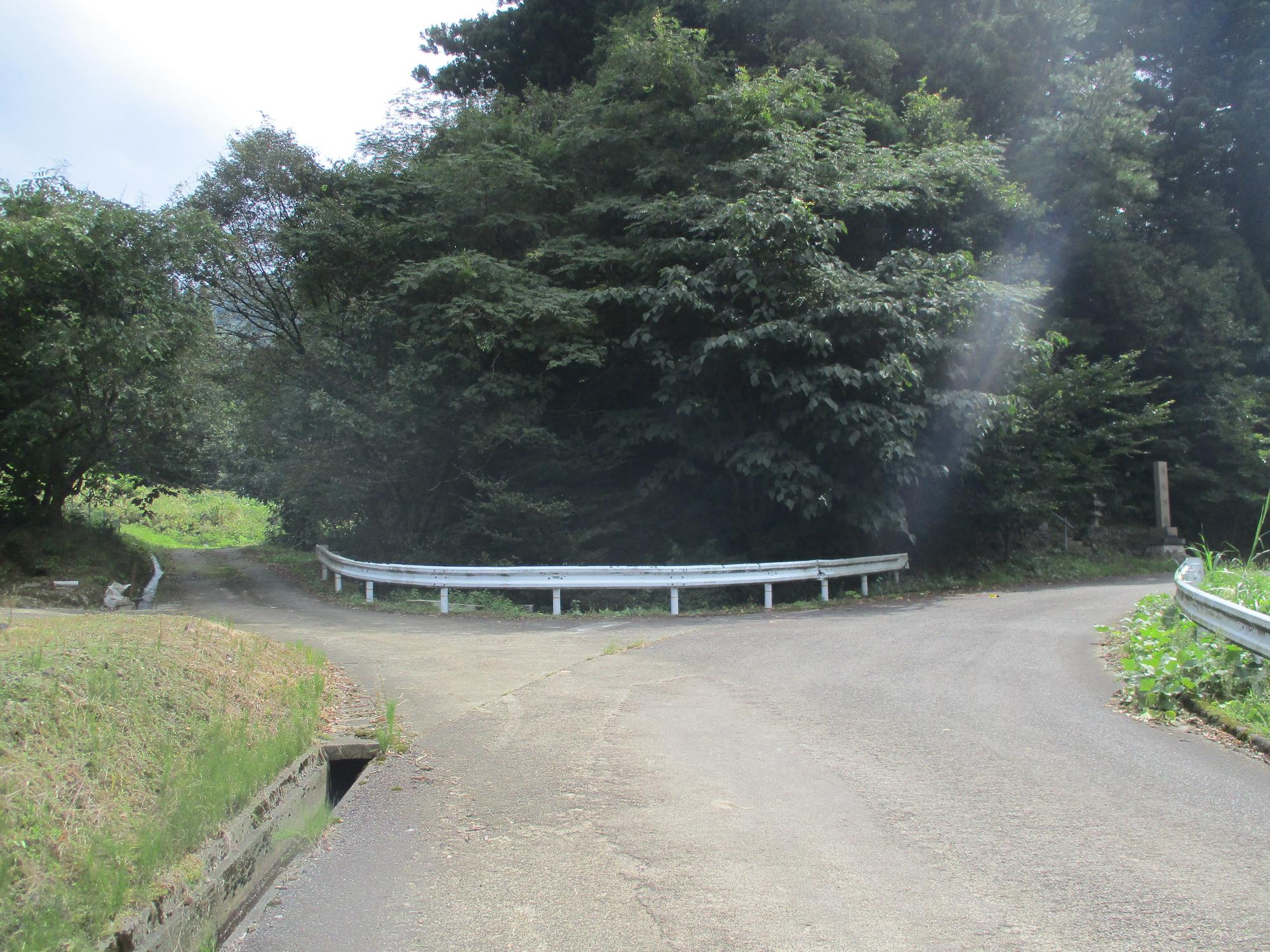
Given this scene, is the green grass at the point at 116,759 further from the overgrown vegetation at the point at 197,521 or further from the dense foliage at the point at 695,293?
the overgrown vegetation at the point at 197,521

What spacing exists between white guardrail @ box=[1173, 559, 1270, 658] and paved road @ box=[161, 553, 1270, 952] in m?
1.08

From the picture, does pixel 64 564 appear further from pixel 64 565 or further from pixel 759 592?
pixel 759 592

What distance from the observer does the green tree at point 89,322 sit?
645 inches

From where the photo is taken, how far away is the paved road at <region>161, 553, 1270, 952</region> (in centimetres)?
387

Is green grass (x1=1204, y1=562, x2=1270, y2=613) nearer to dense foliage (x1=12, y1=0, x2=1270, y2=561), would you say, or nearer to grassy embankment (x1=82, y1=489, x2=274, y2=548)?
dense foliage (x1=12, y1=0, x2=1270, y2=561)

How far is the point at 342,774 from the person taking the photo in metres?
6.34

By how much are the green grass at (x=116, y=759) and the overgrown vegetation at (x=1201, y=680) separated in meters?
6.62

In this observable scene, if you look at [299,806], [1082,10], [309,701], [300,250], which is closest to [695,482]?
[300,250]

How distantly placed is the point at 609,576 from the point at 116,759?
1063 centimetres

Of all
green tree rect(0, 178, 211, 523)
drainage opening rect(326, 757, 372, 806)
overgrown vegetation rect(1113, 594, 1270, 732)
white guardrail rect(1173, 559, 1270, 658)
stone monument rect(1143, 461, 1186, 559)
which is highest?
green tree rect(0, 178, 211, 523)

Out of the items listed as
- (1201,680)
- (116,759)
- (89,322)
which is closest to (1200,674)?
(1201,680)

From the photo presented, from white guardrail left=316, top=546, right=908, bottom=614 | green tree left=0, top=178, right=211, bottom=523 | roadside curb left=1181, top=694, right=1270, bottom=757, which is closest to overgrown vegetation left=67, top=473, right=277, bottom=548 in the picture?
green tree left=0, top=178, right=211, bottom=523

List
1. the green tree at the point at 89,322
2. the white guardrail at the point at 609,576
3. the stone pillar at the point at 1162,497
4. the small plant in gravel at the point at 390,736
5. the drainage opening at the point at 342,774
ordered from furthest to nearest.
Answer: the stone pillar at the point at 1162,497 < the green tree at the point at 89,322 < the white guardrail at the point at 609,576 < the small plant in gravel at the point at 390,736 < the drainage opening at the point at 342,774

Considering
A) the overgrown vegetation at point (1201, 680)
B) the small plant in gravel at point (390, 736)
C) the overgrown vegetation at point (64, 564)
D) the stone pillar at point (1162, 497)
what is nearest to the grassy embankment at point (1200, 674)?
the overgrown vegetation at point (1201, 680)
